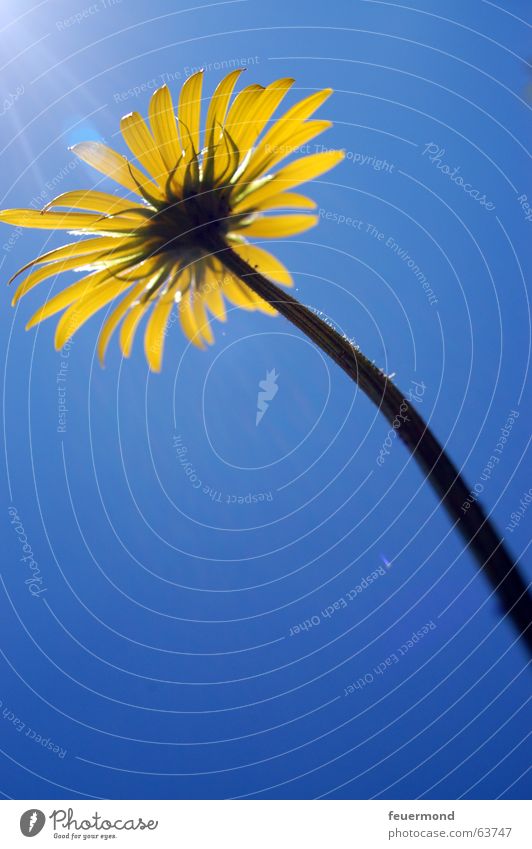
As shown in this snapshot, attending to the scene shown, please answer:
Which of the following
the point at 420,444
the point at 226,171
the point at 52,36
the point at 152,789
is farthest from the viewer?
the point at 52,36

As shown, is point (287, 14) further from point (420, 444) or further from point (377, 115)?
point (420, 444)

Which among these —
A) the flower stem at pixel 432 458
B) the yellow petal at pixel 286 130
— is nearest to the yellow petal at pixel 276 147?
the yellow petal at pixel 286 130

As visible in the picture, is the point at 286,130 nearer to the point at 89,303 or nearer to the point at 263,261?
the point at 263,261

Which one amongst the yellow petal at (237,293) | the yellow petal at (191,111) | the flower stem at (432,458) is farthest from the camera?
the yellow petal at (237,293)

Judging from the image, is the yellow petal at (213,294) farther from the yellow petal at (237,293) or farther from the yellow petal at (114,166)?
the yellow petal at (114,166)

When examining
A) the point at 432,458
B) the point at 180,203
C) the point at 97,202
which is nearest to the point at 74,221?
the point at 97,202

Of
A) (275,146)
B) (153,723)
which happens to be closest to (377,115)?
(275,146)
